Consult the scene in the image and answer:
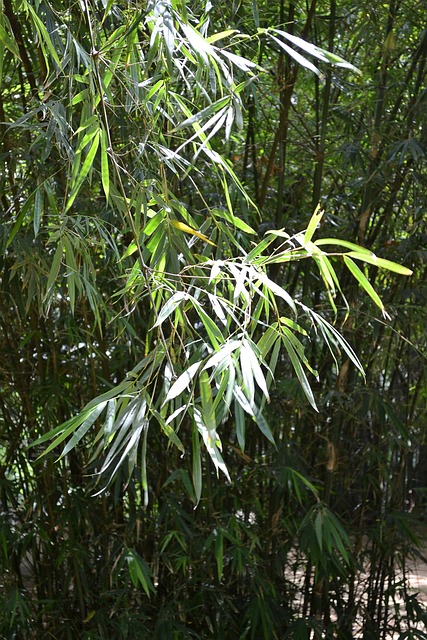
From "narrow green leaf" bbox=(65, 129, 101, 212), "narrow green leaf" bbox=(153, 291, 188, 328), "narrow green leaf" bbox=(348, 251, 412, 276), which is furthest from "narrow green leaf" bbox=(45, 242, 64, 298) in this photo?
"narrow green leaf" bbox=(348, 251, 412, 276)

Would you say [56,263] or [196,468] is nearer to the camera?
[196,468]

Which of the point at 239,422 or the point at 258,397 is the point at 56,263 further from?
the point at 258,397

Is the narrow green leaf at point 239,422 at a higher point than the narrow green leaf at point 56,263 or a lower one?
lower

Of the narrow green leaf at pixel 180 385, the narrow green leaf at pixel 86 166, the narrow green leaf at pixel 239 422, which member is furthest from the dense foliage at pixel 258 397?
the narrow green leaf at pixel 180 385

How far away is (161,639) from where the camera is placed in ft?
7.91

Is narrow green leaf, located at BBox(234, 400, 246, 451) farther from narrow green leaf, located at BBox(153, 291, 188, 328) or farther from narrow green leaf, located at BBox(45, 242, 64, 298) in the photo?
narrow green leaf, located at BBox(45, 242, 64, 298)

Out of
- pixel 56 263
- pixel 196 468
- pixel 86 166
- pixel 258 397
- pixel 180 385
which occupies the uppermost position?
pixel 86 166

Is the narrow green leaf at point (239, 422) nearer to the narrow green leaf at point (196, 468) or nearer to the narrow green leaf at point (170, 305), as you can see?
the narrow green leaf at point (196, 468)

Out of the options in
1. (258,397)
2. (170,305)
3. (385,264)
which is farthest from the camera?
(258,397)

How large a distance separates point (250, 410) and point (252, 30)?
166 centimetres

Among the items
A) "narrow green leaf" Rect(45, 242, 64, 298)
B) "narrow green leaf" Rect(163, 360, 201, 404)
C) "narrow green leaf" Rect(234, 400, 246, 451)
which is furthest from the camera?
"narrow green leaf" Rect(45, 242, 64, 298)

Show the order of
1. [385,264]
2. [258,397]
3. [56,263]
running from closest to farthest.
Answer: [385,264], [56,263], [258,397]

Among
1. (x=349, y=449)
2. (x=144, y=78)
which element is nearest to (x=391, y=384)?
(x=349, y=449)

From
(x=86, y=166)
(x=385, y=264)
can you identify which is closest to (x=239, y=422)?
(x=385, y=264)
